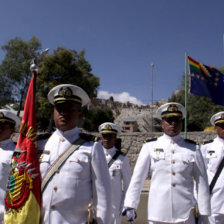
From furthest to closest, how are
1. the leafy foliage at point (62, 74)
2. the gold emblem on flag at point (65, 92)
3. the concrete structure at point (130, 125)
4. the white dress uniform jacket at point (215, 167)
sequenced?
1. the concrete structure at point (130, 125)
2. the leafy foliage at point (62, 74)
3. the white dress uniform jacket at point (215, 167)
4. the gold emblem on flag at point (65, 92)

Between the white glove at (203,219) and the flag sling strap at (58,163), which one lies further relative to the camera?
the white glove at (203,219)

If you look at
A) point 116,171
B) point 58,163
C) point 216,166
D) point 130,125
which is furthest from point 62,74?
point 130,125

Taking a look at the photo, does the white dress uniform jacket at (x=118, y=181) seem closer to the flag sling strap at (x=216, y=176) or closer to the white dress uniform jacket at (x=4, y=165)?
the flag sling strap at (x=216, y=176)

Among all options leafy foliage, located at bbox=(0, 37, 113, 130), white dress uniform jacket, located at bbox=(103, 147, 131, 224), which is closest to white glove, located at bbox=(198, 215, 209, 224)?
white dress uniform jacket, located at bbox=(103, 147, 131, 224)

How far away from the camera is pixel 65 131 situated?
2717 mm

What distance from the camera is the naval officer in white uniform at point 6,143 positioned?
3.25 metres

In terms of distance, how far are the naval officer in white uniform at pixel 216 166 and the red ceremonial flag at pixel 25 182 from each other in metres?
3.23

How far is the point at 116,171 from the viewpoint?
5234 mm

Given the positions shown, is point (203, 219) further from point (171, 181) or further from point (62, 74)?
point (62, 74)

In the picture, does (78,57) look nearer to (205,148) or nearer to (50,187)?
(205,148)

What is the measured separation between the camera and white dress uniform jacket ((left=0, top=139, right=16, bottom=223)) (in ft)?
10.3

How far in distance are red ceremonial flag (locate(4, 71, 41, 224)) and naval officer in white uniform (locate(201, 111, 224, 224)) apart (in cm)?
323

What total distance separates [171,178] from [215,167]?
154 centimetres

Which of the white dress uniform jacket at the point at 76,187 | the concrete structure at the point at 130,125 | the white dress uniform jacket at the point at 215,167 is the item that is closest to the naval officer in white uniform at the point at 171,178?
the white dress uniform jacket at the point at 215,167
